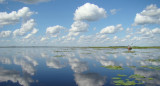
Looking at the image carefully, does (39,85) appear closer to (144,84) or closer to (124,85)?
(124,85)

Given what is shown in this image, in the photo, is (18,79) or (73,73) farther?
(73,73)

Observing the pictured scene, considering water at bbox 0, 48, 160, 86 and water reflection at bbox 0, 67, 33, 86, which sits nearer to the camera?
water reflection at bbox 0, 67, 33, 86

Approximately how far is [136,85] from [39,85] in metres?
10.9

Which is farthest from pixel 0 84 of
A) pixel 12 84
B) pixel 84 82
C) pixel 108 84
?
pixel 108 84

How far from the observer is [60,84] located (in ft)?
53.8

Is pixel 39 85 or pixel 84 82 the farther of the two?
pixel 84 82

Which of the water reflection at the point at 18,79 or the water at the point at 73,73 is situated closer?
the water reflection at the point at 18,79

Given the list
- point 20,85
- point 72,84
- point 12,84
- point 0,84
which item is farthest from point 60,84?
point 0,84

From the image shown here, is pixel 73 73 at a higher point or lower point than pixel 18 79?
lower

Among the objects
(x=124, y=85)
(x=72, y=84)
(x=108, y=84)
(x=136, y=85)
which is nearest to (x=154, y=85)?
(x=136, y=85)

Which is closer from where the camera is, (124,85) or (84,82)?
(124,85)

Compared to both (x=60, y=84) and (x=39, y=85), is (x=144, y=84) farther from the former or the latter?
(x=39, y=85)

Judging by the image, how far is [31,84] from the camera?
52.8 ft

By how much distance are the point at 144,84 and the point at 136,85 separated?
118 cm
